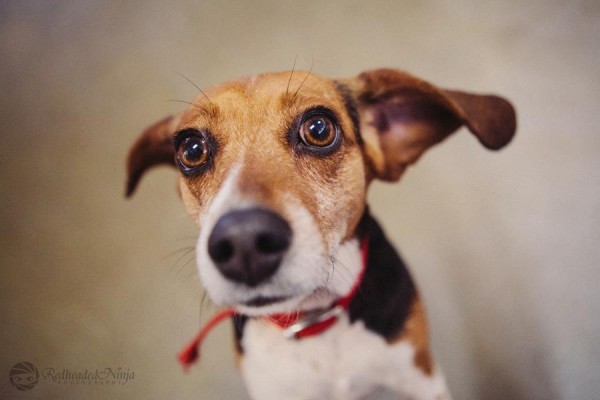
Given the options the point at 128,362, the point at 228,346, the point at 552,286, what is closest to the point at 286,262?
the point at 128,362

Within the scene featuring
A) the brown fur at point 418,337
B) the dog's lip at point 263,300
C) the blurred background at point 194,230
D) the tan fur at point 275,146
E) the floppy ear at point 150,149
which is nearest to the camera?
the dog's lip at point 263,300

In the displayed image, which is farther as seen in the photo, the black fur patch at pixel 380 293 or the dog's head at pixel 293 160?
the black fur patch at pixel 380 293

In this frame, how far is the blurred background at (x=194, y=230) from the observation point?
1.71m

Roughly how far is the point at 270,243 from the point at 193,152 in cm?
52

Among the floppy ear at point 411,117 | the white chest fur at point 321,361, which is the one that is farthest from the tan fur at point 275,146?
the white chest fur at point 321,361

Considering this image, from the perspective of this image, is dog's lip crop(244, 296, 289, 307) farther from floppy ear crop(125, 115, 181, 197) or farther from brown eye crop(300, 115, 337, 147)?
floppy ear crop(125, 115, 181, 197)

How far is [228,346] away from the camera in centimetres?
212

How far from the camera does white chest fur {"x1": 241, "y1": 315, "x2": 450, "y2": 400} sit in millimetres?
1365

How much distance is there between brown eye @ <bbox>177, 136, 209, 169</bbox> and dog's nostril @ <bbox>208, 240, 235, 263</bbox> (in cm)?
42

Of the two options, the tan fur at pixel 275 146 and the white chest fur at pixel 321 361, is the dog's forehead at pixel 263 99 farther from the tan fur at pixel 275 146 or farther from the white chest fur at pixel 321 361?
the white chest fur at pixel 321 361

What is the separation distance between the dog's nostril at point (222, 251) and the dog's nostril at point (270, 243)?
0.06 m

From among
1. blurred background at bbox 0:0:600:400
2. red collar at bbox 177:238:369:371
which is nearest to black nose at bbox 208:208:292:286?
red collar at bbox 177:238:369:371

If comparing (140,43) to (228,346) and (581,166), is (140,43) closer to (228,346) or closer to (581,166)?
(228,346)

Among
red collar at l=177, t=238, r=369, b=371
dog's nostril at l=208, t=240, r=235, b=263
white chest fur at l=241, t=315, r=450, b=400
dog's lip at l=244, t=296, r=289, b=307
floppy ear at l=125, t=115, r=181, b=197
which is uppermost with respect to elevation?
floppy ear at l=125, t=115, r=181, b=197
